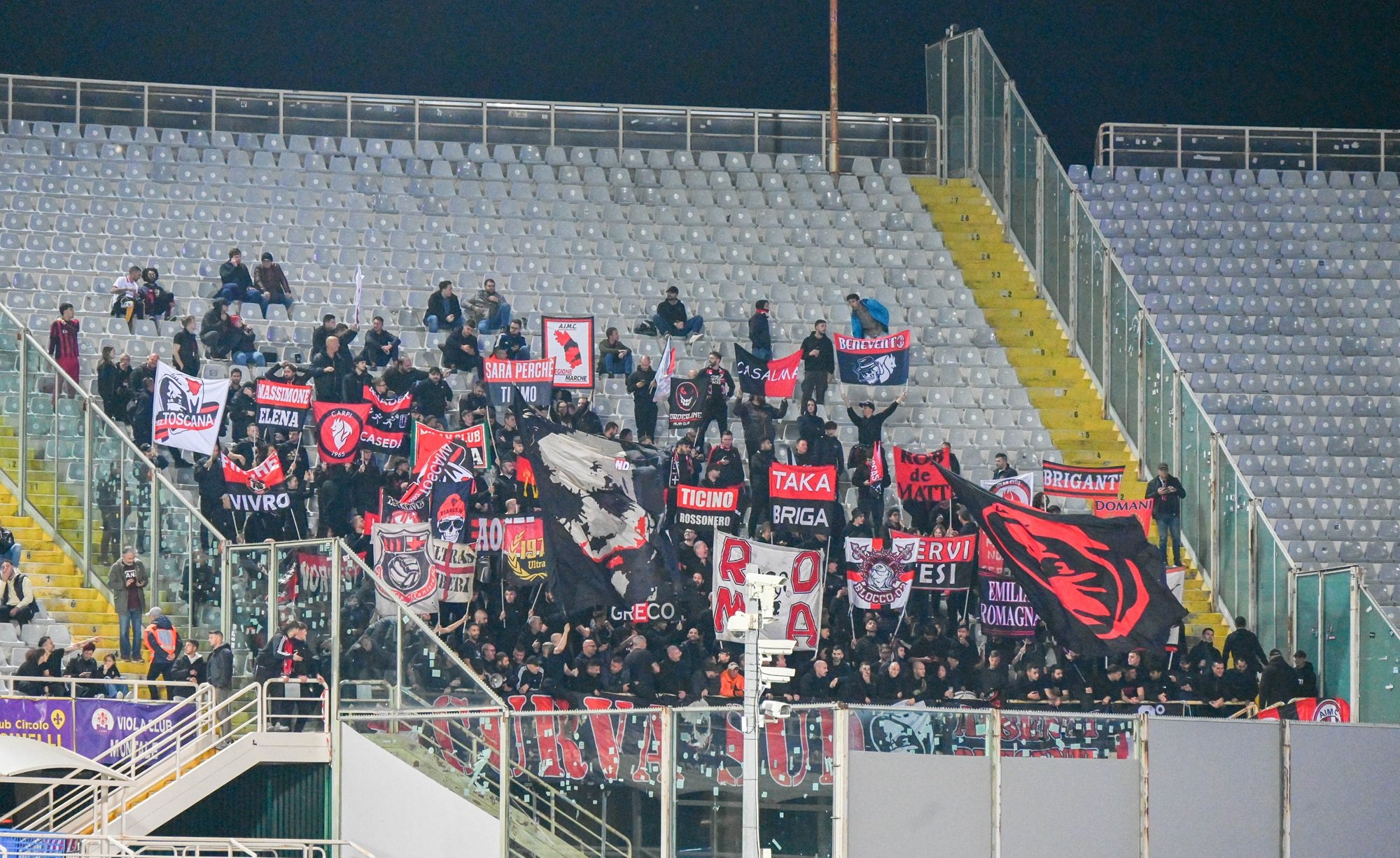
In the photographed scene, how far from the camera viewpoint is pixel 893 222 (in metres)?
30.9

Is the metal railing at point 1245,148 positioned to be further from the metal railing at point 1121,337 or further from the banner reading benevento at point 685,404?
the banner reading benevento at point 685,404

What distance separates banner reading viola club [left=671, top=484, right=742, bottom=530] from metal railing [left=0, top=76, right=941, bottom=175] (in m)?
9.89

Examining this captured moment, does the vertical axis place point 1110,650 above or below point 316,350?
below

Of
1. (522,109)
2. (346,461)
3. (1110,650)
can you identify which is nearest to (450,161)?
(522,109)

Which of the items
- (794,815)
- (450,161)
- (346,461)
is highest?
(450,161)

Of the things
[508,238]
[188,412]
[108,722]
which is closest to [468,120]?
[508,238]

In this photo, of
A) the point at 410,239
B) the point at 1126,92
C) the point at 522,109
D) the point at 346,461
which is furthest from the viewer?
the point at 1126,92

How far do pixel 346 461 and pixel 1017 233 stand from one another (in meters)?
11.5

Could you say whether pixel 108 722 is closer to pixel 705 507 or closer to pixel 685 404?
pixel 705 507

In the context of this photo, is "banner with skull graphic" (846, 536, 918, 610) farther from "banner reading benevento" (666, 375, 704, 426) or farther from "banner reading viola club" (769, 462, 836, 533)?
"banner reading benevento" (666, 375, 704, 426)

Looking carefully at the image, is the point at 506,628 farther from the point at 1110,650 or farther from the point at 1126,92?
the point at 1126,92

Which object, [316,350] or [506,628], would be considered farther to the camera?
[316,350]

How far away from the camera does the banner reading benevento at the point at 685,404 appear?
80.5 feet

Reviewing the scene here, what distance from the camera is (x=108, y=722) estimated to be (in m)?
18.9
